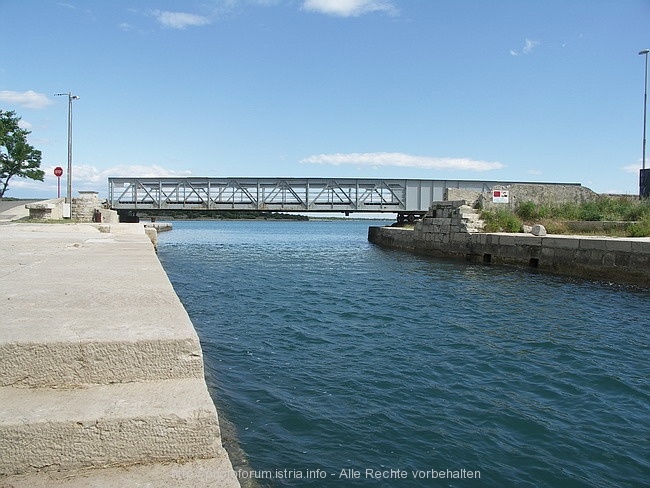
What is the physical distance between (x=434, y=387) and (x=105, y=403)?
386cm

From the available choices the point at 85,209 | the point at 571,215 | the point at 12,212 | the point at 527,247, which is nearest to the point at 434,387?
the point at 527,247

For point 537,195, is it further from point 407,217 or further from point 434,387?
point 434,387

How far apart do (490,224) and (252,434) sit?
22.1m

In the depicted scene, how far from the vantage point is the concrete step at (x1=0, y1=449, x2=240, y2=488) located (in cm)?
223

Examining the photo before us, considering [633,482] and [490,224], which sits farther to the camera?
[490,224]

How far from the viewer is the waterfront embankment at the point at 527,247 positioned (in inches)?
594

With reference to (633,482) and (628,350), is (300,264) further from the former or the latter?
A: (633,482)

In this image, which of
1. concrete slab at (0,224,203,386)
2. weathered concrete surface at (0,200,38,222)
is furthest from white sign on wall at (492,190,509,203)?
weathered concrete surface at (0,200,38,222)

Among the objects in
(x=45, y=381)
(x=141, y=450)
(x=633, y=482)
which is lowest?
(x=633, y=482)

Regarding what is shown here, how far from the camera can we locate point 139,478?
2.30m

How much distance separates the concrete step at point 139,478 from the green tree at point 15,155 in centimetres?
5264

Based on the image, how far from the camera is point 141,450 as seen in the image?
2414mm

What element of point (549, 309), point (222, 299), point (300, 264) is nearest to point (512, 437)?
point (549, 309)

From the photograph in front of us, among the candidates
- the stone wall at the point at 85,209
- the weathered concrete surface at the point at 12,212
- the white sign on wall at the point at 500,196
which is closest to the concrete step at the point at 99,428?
the white sign on wall at the point at 500,196
